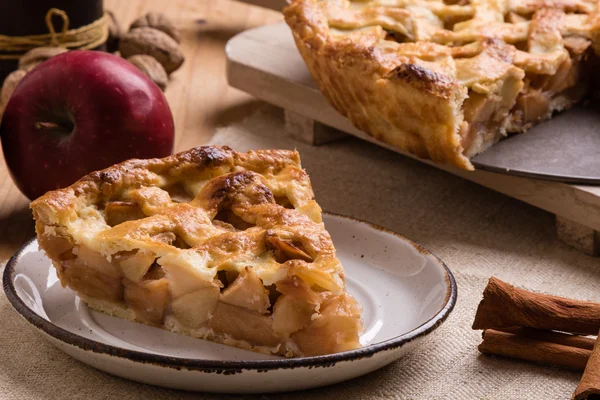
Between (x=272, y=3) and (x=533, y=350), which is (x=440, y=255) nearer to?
(x=533, y=350)

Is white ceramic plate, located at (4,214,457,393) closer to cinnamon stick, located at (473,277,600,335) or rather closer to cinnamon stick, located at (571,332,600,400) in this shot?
cinnamon stick, located at (473,277,600,335)

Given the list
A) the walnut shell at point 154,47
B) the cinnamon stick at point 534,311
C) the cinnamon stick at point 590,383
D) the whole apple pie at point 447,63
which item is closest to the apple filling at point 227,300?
the cinnamon stick at point 534,311

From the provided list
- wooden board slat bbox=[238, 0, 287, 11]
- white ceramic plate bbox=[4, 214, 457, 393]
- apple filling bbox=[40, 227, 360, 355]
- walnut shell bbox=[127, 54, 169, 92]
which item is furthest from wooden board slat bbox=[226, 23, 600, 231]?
apple filling bbox=[40, 227, 360, 355]

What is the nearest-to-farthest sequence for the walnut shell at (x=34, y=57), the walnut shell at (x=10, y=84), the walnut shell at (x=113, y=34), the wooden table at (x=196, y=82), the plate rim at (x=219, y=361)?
1. the plate rim at (x=219, y=361)
2. the wooden table at (x=196, y=82)
3. the walnut shell at (x=10, y=84)
4. the walnut shell at (x=34, y=57)
5. the walnut shell at (x=113, y=34)

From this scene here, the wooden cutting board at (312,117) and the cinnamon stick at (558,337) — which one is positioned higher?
the cinnamon stick at (558,337)

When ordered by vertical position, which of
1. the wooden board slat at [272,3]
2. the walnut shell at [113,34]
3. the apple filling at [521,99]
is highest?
the apple filling at [521,99]

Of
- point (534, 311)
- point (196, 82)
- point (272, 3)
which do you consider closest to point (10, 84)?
point (196, 82)

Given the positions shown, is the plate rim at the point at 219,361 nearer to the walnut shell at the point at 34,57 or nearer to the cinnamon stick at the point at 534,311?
the cinnamon stick at the point at 534,311
